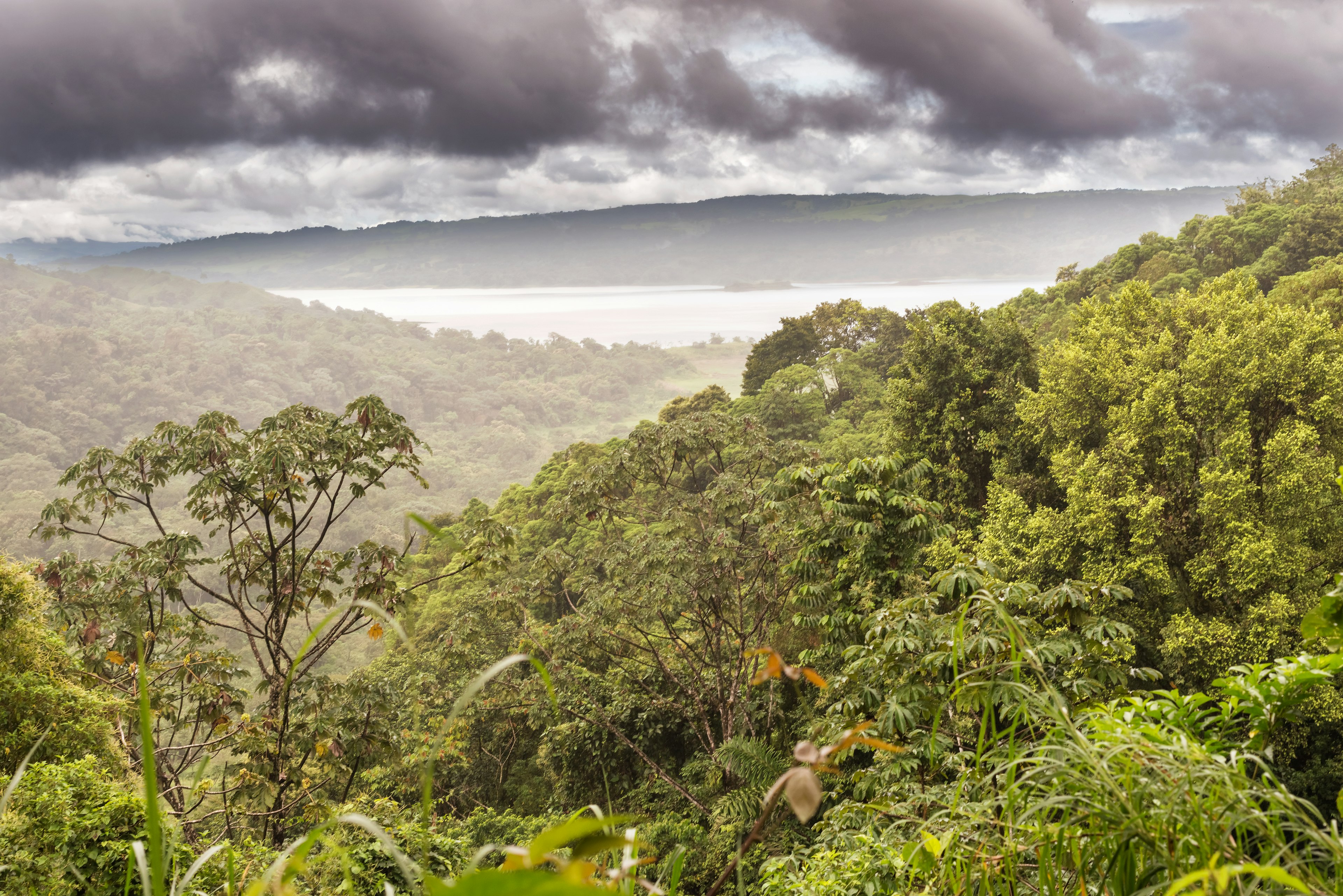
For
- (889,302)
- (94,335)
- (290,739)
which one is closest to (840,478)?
(290,739)

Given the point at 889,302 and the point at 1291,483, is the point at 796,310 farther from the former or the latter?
the point at 1291,483

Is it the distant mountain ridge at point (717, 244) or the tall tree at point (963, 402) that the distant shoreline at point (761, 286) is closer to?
the distant mountain ridge at point (717, 244)

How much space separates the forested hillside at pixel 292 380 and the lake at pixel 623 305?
33.3ft

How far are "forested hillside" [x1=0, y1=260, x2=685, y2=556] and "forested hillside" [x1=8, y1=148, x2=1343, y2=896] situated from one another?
153ft

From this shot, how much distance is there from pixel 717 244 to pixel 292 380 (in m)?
92.2

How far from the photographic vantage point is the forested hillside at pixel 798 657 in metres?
0.82

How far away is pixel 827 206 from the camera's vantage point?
150375 millimetres

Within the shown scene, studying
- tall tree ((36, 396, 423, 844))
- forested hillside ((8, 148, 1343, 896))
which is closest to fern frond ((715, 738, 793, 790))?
forested hillside ((8, 148, 1343, 896))

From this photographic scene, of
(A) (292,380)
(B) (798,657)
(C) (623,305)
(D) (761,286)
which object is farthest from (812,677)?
(C) (623,305)

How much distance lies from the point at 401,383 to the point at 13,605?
316 ft

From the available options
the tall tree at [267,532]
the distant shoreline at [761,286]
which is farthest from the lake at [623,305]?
the tall tree at [267,532]

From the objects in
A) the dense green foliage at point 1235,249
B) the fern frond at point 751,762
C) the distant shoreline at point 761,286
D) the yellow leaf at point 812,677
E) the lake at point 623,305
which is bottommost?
the fern frond at point 751,762

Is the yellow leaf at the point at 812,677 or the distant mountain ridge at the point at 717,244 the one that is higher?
the distant mountain ridge at the point at 717,244

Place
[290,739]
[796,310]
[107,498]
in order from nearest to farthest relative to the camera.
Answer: [290,739], [107,498], [796,310]
